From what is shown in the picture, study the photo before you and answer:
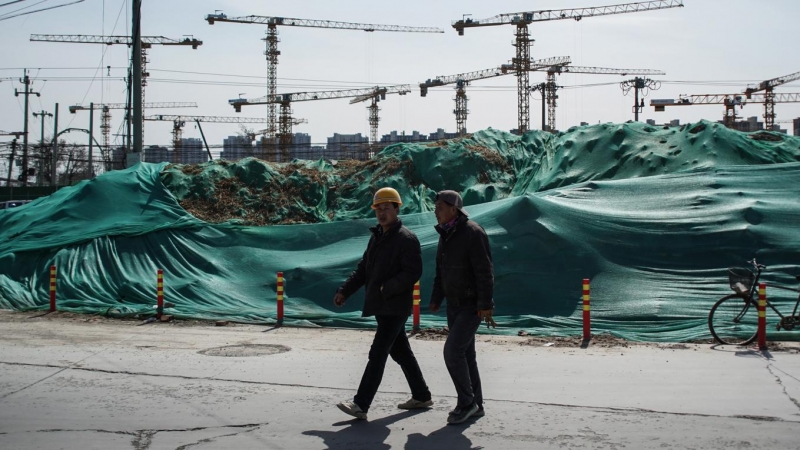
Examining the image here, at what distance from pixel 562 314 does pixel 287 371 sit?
5293 millimetres

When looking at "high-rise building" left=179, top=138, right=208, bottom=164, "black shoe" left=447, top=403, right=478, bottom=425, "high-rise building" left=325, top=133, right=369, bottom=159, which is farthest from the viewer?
"high-rise building" left=179, top=138, right=208, bottom=164

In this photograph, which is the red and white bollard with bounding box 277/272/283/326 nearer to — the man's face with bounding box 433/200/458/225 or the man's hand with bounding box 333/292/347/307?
the man's hand with bounding box 333/292/347/307

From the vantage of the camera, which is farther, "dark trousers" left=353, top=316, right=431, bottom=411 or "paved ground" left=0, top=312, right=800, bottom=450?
"dark trousers" left=353, top=316, right=431, bottom=411

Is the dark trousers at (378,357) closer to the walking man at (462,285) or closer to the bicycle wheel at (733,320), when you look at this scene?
the walking man at (462,285)

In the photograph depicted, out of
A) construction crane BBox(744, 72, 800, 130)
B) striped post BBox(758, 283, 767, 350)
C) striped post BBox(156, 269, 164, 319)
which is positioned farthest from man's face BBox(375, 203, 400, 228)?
construction crane BBox(744, 72, 800, 130)

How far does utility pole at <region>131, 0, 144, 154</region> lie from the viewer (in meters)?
21.8

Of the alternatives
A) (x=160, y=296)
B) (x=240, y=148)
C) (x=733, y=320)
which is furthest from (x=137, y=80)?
(x=240, y=148)

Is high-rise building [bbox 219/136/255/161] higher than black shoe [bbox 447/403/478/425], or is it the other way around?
high-rise building [bbox 219/136/255/161]

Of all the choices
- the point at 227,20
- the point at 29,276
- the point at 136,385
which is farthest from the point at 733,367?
the point at 227,20

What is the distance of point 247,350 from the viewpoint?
10500 mm

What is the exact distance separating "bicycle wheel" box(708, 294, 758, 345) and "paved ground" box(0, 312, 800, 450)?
65 cm

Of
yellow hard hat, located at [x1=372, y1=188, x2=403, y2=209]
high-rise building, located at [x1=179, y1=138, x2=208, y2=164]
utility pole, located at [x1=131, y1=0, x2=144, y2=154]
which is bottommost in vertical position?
yellow hard hat, located at [x1=372, y1=188, x2=403, y2=209]

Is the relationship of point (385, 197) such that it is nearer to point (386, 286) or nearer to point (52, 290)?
point (386, 286)

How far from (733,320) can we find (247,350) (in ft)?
21.8
